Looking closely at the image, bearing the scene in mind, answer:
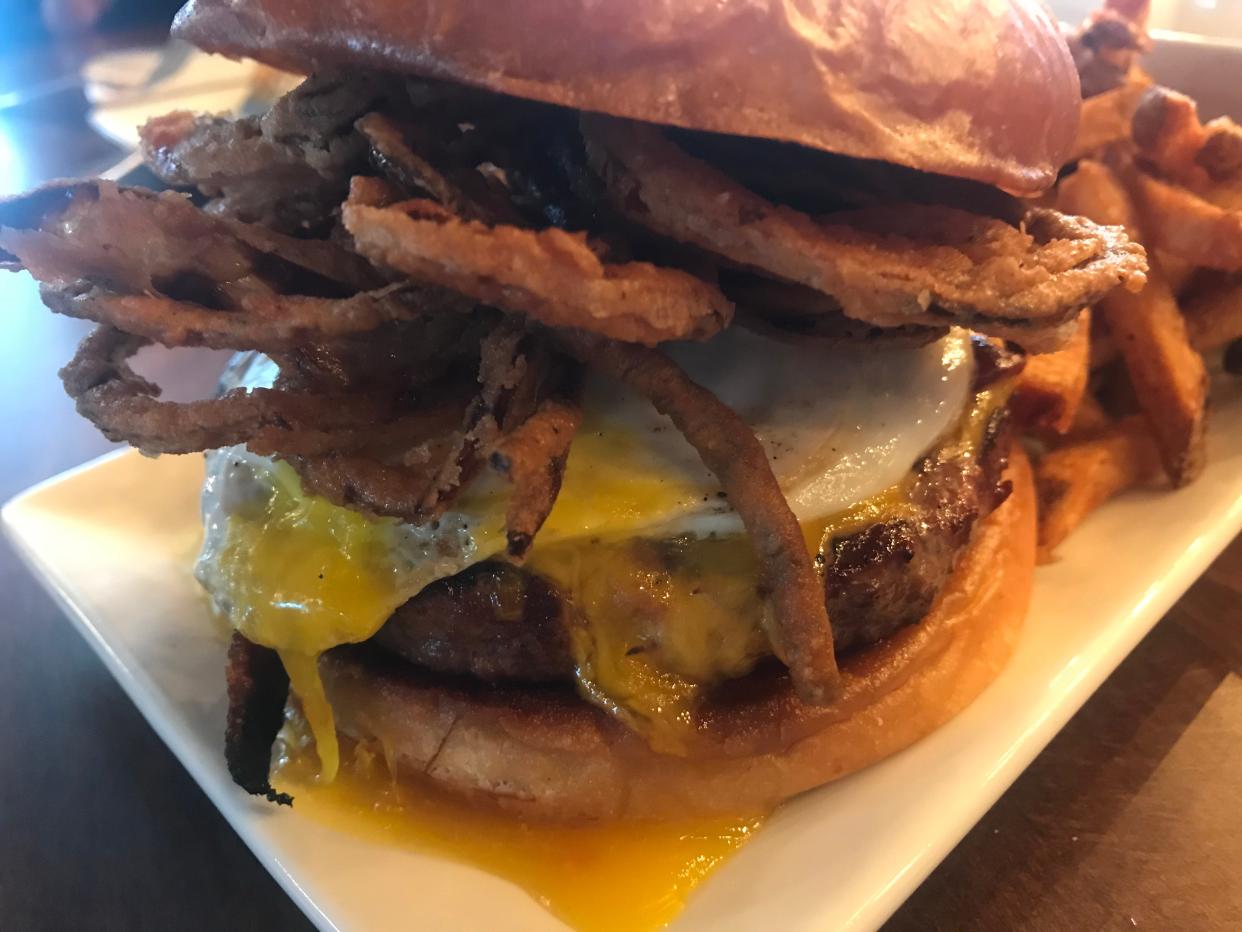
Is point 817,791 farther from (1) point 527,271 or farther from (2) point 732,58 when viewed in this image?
(2) point 732,58

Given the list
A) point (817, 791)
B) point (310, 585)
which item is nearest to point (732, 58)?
point (310, 585)

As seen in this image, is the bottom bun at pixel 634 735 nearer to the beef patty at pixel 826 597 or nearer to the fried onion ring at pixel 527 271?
the beef patty at pixel 826 597

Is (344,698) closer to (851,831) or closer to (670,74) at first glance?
(851,831)

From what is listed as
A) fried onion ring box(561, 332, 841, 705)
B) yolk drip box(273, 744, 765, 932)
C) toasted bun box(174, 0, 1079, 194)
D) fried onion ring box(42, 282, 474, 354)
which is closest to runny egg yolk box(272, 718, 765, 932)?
yolk drip box(273, 744, 765, 932)

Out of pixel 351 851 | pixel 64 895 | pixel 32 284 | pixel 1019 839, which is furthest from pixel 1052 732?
pixel 32 284

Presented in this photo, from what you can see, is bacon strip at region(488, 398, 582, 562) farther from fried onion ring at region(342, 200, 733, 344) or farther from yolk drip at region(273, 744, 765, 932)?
yolk drip at region(273, 744, 765, 932)
